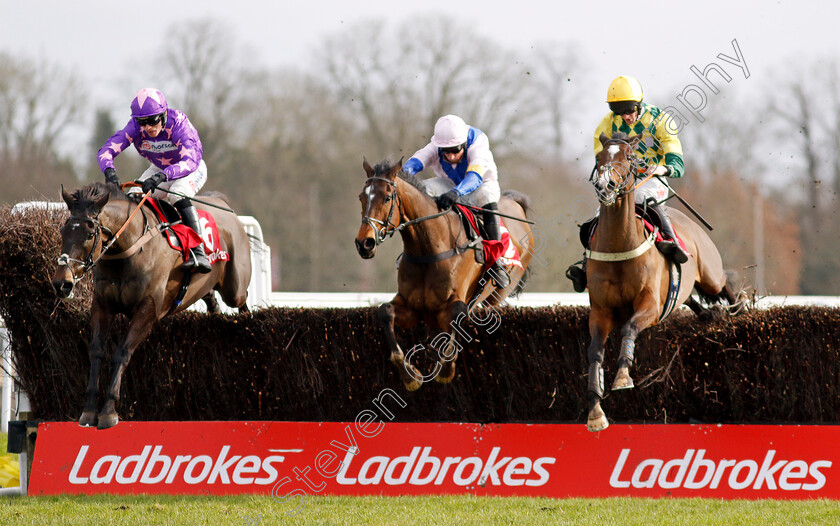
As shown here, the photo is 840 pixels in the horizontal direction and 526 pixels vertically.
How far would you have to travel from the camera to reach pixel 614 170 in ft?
17.7

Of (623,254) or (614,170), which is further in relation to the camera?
(623,254)

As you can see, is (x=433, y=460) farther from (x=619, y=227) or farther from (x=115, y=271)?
(x=115, y=271)

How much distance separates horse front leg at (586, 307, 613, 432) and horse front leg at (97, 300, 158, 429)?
294 cm

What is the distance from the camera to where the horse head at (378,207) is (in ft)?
18.6

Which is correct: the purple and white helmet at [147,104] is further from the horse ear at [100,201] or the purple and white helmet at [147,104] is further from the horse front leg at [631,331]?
the horse front leg at [631,331]

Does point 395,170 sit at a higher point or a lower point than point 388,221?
higher

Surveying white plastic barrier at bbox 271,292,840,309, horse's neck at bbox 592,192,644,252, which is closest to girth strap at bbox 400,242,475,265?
horse's neck at bbox 592,192,644,252

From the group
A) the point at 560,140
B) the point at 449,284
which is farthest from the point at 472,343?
the point at 560,140

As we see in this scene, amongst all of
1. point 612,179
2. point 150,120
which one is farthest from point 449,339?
point 150,120

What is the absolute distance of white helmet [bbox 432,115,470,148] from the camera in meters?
6.90

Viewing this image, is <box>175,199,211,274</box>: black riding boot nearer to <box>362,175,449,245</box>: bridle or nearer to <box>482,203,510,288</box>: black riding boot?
<box>362,175,449,245</box>: bridle

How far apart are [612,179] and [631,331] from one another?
917 mm

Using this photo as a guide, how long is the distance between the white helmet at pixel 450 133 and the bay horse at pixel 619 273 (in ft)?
4.68

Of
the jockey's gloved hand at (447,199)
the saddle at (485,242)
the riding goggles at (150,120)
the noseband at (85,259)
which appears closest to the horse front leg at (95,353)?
the noseband at (85,259)
